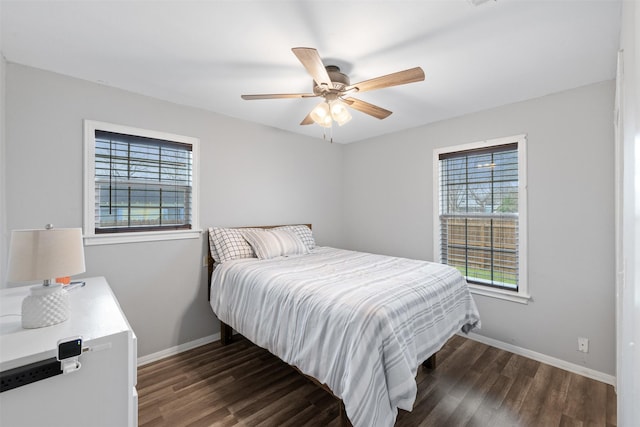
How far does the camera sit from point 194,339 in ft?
9.26

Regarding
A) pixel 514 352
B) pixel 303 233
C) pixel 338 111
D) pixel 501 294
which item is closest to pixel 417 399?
pixel 514 352

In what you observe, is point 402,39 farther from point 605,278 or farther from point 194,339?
point 194,339

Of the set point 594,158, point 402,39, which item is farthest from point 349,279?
point 594,158

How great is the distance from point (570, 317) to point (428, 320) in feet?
5.31

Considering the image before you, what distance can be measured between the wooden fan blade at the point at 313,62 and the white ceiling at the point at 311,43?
8.5 inches

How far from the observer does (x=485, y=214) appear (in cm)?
295

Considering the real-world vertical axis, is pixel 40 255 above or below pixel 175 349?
above

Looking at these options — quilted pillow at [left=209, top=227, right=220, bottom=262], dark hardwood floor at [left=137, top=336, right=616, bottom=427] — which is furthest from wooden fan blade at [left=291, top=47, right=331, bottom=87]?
dark hardwood floor at [left=137, top=336, right=616, bottom=427]

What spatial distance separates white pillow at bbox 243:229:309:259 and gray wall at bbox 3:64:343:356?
0.35 meters

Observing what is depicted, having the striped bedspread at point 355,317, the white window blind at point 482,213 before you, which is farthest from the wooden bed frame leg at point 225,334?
the white window blind at point 482,213

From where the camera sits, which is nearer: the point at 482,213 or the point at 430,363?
the point at 430,363

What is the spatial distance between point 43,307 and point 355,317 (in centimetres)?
147

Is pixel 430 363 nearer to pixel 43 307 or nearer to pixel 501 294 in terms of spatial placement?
pixel 501 294

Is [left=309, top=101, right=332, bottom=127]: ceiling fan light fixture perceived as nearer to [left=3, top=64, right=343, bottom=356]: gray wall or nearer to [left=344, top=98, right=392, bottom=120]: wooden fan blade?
[left=344, top=98, right=392, bottom=120]: wooden fan blade
